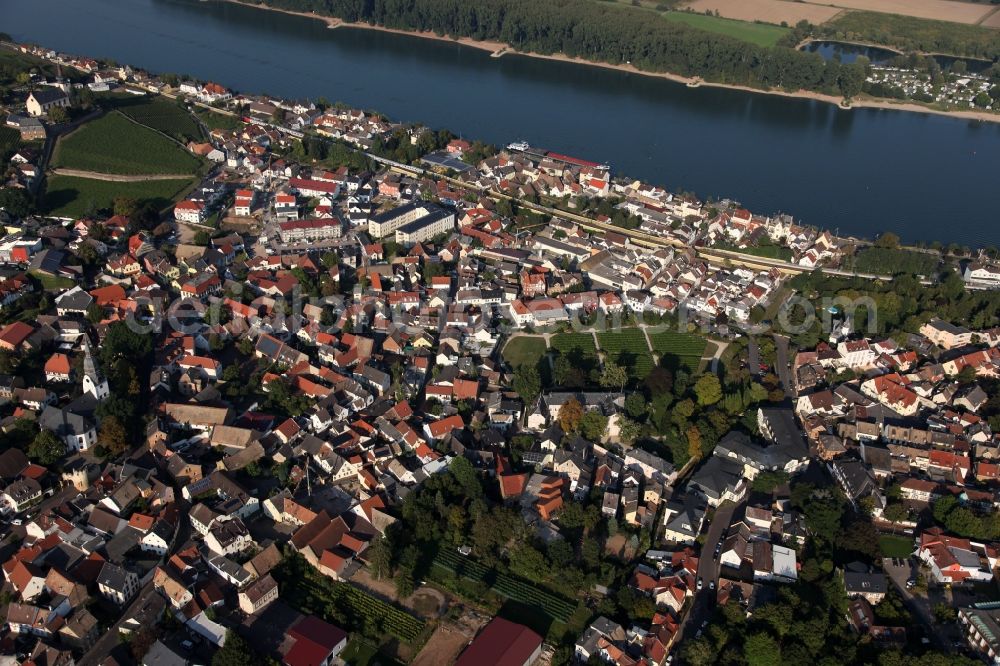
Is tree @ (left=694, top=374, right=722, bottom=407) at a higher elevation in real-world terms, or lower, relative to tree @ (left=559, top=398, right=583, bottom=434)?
higher

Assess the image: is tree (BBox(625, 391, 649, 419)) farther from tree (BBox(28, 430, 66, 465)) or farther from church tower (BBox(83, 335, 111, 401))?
tree (BBox(28, 430, 66, 465))

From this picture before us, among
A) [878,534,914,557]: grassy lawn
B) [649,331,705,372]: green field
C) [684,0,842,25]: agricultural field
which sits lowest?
[878,534,914,557]: grassy lawn

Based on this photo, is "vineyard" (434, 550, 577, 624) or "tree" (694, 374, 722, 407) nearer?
"vineyard" (434, 550, 577, 624)

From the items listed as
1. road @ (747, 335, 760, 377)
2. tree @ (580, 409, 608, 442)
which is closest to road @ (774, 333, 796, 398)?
road @ (747, 335, 760, 377)

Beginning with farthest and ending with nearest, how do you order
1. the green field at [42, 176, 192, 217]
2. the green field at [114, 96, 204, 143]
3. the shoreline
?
the shoreline
the green field at [114, 96, 204, 143]
the green field at [42, 176, 192, 217]

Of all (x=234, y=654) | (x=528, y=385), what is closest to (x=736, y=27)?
(x=528, y=385)

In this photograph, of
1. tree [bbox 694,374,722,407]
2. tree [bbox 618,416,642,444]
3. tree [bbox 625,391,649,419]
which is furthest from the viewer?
tree [bbox 694,374,722,407]
